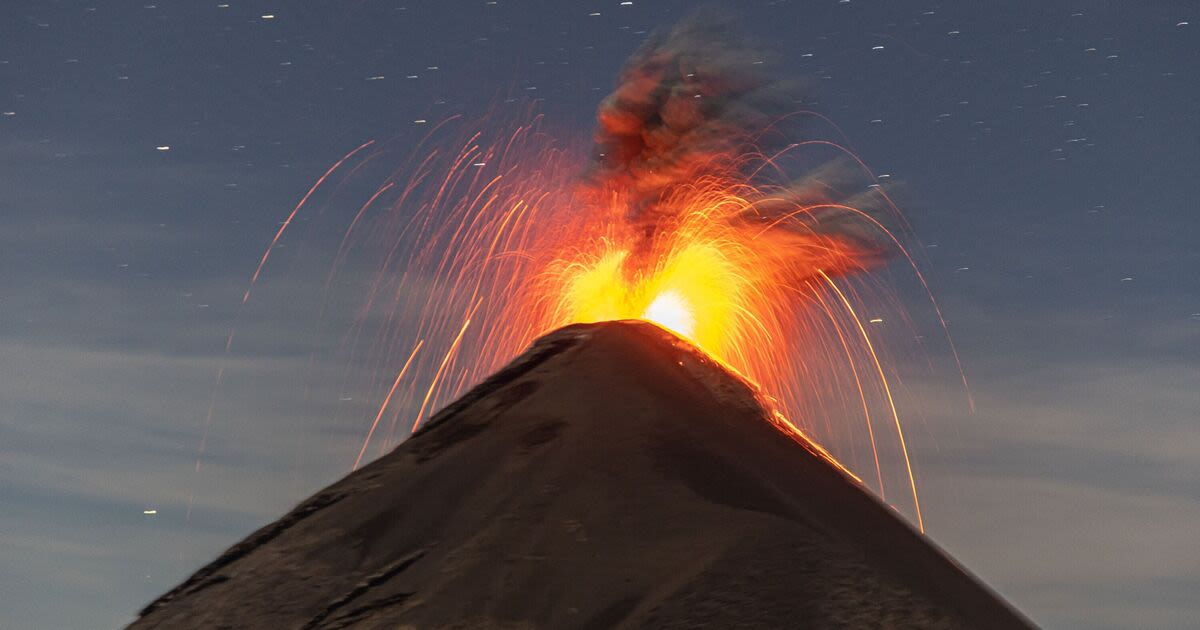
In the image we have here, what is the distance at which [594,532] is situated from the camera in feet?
57.2

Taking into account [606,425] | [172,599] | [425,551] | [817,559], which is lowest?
[172,599]

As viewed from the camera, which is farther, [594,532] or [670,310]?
[670,310]

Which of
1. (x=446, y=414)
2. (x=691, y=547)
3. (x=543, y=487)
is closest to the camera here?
(x=691, y=547)

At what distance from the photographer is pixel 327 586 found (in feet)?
59.1

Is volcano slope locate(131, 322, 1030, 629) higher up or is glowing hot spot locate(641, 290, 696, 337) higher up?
glowing hot spot locate(641, 290, 696, 337)

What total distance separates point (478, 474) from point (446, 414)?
11.1 feet

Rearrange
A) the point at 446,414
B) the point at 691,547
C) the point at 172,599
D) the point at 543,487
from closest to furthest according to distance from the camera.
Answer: the point at 691,547 → the point at 543,487 → the point at 172,599 → the point at 446,414

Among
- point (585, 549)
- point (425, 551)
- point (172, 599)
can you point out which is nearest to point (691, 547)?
point (585, 549)

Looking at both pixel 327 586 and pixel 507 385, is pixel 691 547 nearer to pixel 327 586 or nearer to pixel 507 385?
pixel 327 586

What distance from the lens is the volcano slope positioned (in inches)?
632

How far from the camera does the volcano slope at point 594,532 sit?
52.7 feet

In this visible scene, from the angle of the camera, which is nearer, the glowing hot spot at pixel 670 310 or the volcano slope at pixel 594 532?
the volcano slope at pixel 594 532

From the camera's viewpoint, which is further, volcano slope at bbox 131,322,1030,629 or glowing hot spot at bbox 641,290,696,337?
glowing hot spot at bbox 641,290,696,337

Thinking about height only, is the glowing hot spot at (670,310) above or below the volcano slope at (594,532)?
above
